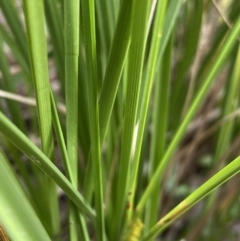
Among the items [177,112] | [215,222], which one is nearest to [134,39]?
[177,112]

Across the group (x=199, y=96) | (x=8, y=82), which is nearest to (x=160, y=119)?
(x=199, y=96)

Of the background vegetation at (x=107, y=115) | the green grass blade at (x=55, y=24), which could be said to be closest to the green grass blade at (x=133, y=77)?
the background vegetation at (x=107, y=115)

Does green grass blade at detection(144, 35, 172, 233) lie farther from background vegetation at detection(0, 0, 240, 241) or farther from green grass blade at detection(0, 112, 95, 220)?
green grass blade at detection(0, 112, 95, 220)

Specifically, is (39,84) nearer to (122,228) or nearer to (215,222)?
(122,228)

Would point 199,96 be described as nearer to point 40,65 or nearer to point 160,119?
point 160,119

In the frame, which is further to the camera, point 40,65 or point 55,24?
point 55,24

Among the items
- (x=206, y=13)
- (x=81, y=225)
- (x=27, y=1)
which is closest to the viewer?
(x=27, y=1)

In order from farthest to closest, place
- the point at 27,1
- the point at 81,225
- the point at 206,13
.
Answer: the point at 206,13, the point at 81,225, the point at 27,1
